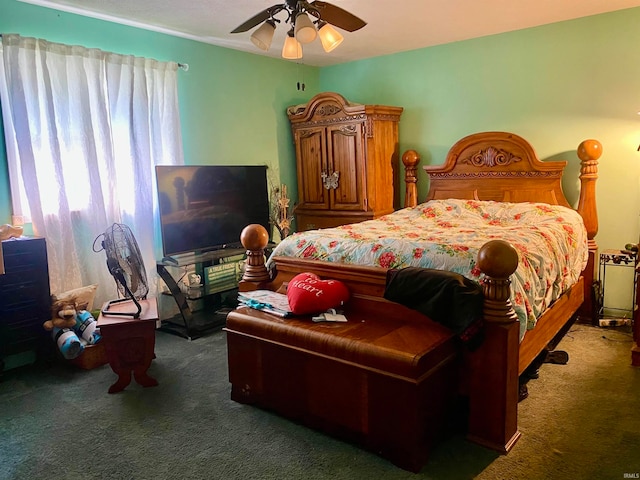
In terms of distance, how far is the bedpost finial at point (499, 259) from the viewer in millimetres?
1998

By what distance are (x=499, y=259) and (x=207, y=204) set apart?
2.69m

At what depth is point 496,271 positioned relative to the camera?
2.02 meters

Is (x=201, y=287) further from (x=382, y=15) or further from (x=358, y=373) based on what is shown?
(x=382, y=15)

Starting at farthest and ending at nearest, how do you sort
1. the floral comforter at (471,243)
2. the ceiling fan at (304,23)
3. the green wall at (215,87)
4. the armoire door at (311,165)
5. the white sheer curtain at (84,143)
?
the armoire door at (311,165) → the green wall at (215,87) → the white sheer curtain at (84,143) → the ceiling fan at (304,23) → the floral comforter at (471,243)

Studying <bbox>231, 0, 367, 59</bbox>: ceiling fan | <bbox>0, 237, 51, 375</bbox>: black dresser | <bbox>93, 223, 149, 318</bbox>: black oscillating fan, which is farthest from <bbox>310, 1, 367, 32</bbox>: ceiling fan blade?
<bbox>0, 237, 51, 375</bbox>: black dresser

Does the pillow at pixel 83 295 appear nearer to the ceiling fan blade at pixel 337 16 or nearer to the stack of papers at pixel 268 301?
the stack of papers at pixel 268 301

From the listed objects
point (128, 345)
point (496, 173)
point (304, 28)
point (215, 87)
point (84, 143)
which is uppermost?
point (215, 87)

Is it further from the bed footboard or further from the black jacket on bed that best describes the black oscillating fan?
the bed footboard

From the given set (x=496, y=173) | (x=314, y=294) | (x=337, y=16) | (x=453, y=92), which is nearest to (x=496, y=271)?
(x=314, y=294)

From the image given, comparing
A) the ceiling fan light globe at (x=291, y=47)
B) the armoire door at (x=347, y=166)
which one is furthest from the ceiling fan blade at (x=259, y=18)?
the armoire door at (x=347, y=166)

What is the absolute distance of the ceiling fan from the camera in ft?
8.17

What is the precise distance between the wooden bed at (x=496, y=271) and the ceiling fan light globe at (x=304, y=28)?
1099 mm

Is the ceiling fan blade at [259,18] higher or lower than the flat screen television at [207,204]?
higher

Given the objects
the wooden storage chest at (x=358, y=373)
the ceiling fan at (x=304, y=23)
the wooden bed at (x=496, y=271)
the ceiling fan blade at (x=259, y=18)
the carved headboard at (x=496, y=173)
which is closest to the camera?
the wooden storage chest at (x=358, y=373)
